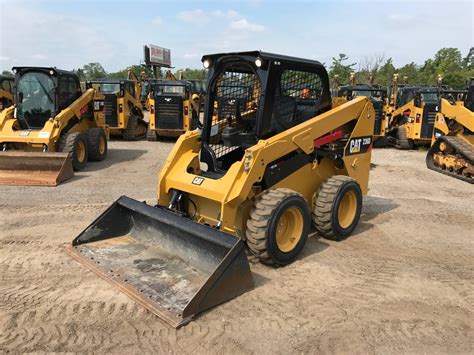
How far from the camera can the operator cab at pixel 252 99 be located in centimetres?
464

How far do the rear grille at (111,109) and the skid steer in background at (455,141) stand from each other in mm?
9770

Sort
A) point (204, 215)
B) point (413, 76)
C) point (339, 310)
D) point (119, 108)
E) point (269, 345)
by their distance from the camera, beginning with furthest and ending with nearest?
point (413, 76), point (119, 108), point (204, 215), point (339, 310), point (269, 345)

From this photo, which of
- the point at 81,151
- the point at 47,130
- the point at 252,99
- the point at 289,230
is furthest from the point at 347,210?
the point at 47,130

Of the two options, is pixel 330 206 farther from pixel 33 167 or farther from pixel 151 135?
pixel 151 135

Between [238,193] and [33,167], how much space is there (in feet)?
18.1

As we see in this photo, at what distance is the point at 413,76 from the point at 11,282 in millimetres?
40264

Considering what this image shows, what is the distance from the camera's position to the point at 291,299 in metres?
3.85

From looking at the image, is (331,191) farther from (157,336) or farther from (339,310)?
(157,336)

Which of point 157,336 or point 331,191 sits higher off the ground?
point 331,191

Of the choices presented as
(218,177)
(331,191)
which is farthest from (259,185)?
(331,191)

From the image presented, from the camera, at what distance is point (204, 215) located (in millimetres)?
4945

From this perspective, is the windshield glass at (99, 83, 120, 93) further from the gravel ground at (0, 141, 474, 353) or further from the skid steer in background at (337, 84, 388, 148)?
the gravel ground at (0, 141, 474, 353)

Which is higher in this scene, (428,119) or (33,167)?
(428,119)

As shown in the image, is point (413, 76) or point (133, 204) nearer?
point (133, 204)
